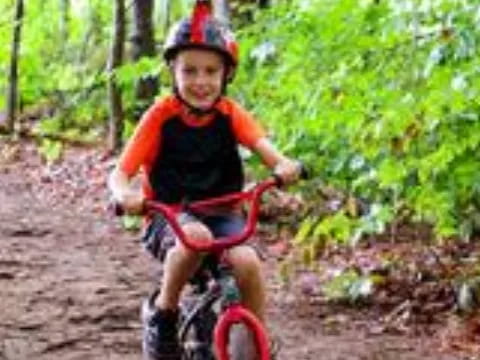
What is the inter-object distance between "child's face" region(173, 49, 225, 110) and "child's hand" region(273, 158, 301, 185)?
469 mm

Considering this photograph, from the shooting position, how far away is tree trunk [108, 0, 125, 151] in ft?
48.6

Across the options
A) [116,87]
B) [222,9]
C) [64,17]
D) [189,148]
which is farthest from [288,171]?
[64,17]

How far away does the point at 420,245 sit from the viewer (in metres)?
8.15

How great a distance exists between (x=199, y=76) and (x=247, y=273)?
91cm

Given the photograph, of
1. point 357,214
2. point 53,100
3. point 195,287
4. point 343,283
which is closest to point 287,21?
point 357,214

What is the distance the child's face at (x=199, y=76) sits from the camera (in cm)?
440

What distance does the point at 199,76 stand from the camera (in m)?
4.44

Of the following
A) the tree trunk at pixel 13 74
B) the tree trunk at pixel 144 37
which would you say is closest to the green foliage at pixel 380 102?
the tree trunk at pixel 144 37

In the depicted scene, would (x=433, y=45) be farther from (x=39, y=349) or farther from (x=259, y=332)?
(x=39, y=349)

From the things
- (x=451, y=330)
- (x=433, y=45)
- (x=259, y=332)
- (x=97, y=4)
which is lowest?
(x=451, y=330)

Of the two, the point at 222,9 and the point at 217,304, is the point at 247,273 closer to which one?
the point at 217,304

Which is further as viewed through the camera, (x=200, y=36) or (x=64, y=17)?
(x=64, y=17)

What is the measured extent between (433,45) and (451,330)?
6.46 ft

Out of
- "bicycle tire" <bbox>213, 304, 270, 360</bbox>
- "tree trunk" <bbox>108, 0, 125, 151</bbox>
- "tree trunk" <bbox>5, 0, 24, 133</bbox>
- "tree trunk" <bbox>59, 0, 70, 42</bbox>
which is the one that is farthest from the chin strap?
"tree trunk" <bbox>59, 0, 70, 42</bbox>
